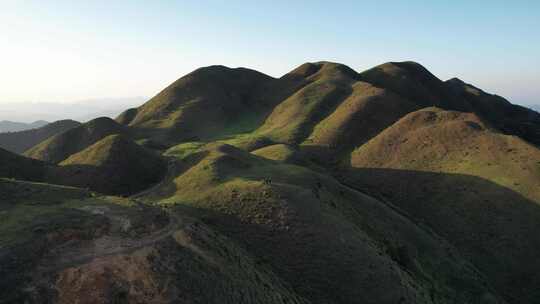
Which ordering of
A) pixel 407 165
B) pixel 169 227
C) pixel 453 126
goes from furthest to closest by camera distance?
1. pixel 453 126
2. pixel 407 165
3. pixel 169 227

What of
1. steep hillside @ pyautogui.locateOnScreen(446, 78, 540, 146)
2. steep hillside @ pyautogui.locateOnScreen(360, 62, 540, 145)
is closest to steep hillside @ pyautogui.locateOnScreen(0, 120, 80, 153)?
steep hillside @ pyautogui.locateOnScreen(360, 62, 540, 145)

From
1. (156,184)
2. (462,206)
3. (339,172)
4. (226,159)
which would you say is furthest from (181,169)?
(462,206)

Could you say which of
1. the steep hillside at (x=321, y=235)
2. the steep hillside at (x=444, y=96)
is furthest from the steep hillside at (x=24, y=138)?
the steep hillside at (x=444, y=96)

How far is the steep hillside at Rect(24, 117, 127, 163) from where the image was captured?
104688mm

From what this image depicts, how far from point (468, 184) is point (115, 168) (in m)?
60.5

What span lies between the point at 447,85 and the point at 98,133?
130m

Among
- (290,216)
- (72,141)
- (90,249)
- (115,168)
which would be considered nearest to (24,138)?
(72,141)

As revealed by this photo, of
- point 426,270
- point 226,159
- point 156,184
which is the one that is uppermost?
point 226,159

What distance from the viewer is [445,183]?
70.7 metres

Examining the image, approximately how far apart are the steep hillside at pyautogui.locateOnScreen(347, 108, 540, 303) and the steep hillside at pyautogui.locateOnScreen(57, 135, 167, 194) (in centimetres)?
3875

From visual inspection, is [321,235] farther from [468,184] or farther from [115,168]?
[115,168]

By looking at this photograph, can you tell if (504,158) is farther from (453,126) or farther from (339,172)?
(339,172)

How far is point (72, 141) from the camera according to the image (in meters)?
109

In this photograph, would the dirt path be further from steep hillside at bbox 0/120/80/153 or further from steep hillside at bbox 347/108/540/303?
steep hillside at bbox 0/120/80/153
